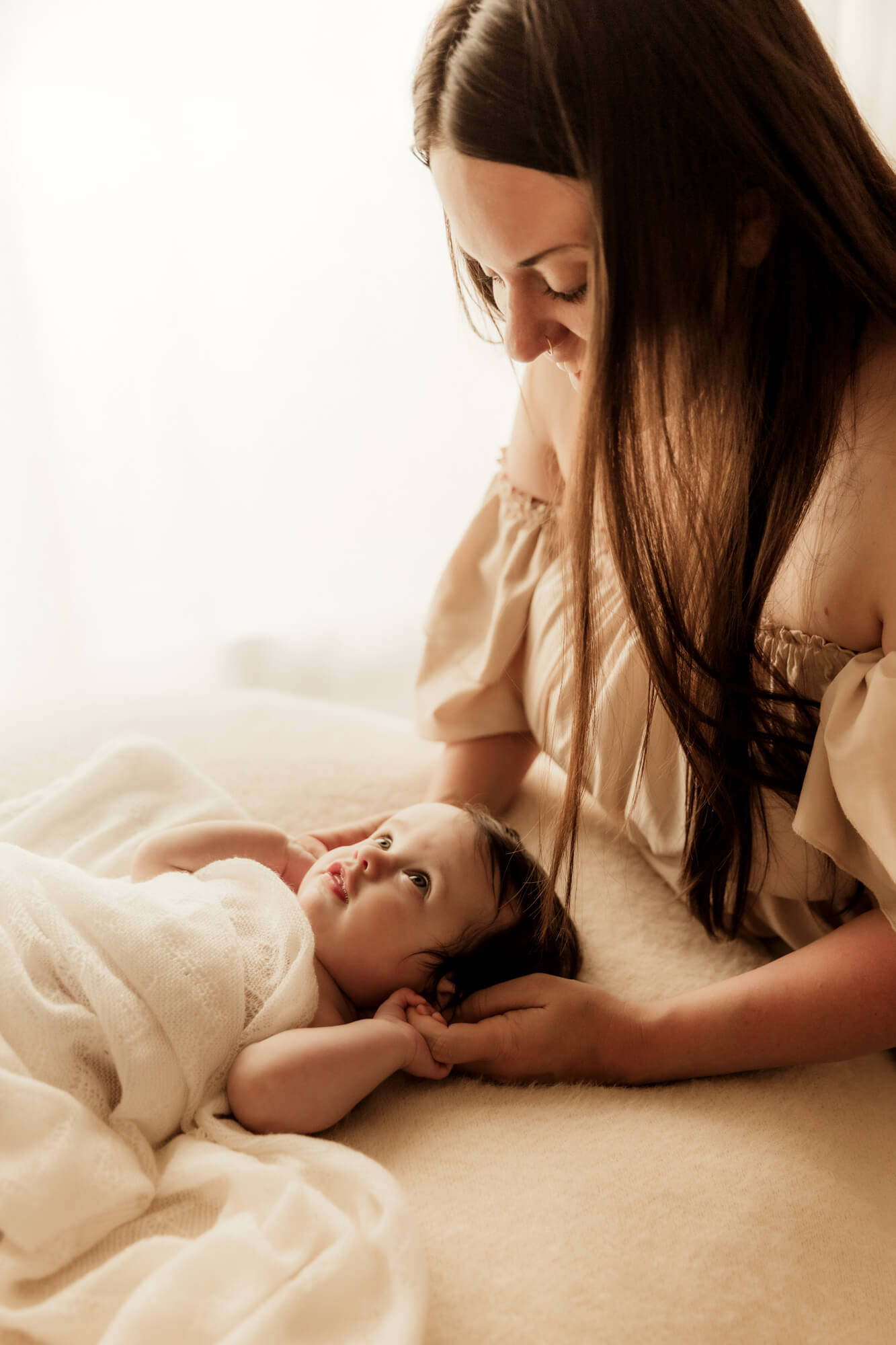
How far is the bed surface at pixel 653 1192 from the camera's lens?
76 centimetres

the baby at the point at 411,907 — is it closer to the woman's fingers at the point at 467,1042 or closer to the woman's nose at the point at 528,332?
the woman's fingers at the point at 467,1042

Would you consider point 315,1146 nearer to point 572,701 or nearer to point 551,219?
point 572,701

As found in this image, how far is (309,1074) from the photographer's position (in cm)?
90

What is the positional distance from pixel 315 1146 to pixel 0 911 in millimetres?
311

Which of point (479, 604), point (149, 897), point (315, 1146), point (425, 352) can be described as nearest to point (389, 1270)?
point (315, 1146)

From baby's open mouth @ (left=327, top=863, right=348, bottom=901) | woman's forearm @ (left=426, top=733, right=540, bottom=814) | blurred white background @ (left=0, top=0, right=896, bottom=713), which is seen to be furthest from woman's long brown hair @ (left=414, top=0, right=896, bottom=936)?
blurred white background @ (left=0, top=0, right=896, bottom=713)

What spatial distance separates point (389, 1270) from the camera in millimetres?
741

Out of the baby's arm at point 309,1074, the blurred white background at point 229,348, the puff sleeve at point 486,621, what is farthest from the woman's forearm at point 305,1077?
the blurred white background at point 229,348

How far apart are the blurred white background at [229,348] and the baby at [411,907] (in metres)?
0.47

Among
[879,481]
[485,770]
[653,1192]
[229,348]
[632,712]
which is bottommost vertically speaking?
[653,1192]

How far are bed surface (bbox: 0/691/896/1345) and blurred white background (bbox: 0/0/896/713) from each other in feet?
2.68

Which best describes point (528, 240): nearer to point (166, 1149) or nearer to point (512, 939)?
point (512, 939)

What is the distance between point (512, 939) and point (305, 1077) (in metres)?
0.28

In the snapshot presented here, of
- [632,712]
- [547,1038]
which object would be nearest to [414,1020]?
[547,1038]
